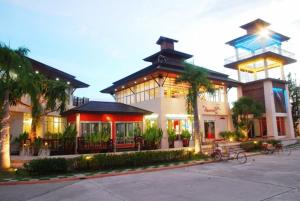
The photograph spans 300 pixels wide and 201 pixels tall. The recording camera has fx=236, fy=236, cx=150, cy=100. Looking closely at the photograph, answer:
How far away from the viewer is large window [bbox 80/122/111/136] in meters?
19.7

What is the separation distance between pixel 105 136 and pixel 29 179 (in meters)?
7.57

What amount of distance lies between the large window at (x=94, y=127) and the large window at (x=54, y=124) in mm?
3493

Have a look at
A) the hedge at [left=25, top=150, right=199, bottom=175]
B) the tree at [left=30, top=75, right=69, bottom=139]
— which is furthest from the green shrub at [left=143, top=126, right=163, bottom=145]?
the tree at [left=30, top=75, right=69, bottom=139]

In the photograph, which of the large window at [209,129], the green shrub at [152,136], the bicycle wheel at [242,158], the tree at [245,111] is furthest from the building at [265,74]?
the green shrub at [152,136]

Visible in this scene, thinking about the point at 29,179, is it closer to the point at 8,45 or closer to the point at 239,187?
the point at 8,45

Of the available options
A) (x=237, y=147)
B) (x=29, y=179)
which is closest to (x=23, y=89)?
(x=29, y=179)

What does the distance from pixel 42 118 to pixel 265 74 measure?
84.7ft

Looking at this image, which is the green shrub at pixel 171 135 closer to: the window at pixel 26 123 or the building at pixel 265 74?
the window at pixel 26 123

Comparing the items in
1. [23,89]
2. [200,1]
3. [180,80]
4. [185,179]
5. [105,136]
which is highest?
[200,1]

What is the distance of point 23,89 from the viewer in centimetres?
1291

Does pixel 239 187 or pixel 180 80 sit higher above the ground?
pixel 180 80

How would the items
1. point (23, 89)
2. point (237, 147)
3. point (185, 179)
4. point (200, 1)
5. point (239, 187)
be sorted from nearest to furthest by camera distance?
point (239, 187), point (185, 179), point (23, 89), point (200, 1), point (237, 147)

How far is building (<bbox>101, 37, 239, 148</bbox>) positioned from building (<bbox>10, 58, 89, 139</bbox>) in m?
6.42

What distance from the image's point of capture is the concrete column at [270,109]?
28062 mm
